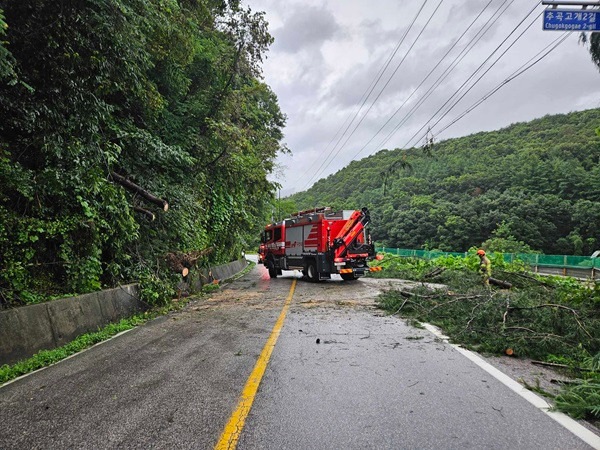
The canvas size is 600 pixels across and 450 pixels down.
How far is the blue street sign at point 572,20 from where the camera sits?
568 centimetres

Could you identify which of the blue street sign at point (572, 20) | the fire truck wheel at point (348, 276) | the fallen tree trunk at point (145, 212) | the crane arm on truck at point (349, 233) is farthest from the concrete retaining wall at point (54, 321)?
the fire truck wheel at point (348, 276)

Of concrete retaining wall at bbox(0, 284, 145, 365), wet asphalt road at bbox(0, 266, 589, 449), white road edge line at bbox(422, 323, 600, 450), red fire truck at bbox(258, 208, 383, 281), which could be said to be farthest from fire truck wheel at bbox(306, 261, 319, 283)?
white road edge line at bbox(422, 323, 600, 450)

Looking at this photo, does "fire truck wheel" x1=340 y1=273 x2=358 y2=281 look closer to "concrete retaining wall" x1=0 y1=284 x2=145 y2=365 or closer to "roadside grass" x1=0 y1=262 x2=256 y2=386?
"roadside grass" x1=0 y1=262 x2=256 y2=386

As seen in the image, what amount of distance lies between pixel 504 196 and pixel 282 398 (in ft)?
198

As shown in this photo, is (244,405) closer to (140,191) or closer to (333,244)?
(140,191)

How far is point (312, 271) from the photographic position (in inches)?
620

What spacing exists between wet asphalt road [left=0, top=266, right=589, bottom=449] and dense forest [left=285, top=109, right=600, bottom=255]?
34.9 m

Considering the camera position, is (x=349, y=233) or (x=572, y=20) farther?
(x=349, y=233)

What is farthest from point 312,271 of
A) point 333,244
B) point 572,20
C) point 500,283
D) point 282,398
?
point 282,398

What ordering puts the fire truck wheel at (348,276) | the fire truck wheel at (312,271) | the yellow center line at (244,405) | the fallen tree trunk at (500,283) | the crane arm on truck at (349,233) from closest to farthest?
the yellow center line at (244,405) < the fallen tree trunk at (500,283) < the crane arm on truck at (349,233) < the fire truck wheel at (312,271) < the fire truck wheel at (348,276)

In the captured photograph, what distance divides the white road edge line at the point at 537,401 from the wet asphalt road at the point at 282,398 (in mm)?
93

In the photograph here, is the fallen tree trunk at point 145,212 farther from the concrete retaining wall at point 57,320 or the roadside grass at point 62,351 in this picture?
the roadside grass at point 62,351

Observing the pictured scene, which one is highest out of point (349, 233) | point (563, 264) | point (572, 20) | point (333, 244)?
point (572, 20)

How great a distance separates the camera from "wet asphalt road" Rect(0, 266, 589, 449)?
2.82 metres
